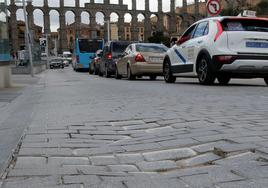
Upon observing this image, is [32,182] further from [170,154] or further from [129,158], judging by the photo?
[170,154]

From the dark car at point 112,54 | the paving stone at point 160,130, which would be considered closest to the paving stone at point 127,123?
the paving stone at point 160,130

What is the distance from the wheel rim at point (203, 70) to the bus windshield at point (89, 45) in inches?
1362

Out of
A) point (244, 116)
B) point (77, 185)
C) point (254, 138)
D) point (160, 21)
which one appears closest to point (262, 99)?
point (244, 116)

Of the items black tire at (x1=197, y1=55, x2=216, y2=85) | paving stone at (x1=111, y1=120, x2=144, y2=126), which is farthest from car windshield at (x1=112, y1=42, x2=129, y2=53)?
paving stone at (x1=111, y1=120, x2=144, y2=126)

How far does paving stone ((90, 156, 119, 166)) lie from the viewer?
14.8 ft

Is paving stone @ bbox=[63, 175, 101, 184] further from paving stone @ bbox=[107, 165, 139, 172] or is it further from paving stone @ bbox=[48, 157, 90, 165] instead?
paving stone @ bbox=[48, 157, 90, 165]

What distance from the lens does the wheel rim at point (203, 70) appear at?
13398 millimetres

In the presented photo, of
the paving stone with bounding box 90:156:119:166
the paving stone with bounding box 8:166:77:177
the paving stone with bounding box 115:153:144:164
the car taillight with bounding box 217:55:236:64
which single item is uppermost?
the car taillight with bounding box 217:55:236:64

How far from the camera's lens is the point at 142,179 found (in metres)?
3.88

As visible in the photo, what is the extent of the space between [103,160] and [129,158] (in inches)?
9.7

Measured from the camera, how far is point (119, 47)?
1006 inches

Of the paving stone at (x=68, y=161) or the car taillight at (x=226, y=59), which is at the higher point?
the car taillight at (x=226, y=59)

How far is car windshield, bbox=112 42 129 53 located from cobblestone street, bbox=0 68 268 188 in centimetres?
1738

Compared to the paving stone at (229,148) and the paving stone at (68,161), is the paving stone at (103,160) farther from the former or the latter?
the paving stone at (229,148)
